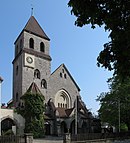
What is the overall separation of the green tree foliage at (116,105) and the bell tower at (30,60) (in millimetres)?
13505

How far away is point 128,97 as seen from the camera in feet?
136

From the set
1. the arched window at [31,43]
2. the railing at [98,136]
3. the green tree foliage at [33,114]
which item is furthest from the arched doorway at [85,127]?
the arched window at [31,43]

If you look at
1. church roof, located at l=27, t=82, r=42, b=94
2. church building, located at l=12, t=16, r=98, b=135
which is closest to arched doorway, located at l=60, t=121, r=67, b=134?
church building, located at l=12, t=16, r=98, b=135

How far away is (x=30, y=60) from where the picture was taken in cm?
5088

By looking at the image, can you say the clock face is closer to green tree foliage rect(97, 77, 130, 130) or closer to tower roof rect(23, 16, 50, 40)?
tower roof rect(23, 16, 50, 40)

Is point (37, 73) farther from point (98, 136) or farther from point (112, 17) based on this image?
point (112, 17)

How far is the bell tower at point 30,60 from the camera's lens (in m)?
49.6

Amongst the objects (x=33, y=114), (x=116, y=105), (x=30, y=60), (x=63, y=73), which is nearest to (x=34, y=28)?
(x=30, y=60)

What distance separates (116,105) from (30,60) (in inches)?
696

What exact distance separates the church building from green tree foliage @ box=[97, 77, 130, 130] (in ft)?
21.1

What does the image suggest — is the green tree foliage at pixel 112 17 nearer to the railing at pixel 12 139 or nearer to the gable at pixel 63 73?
the railing at pixel 12 139

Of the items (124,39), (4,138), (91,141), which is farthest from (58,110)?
(124,39)

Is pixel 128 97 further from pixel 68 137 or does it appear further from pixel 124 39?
pixel 124 39

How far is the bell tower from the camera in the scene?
49641 mm
